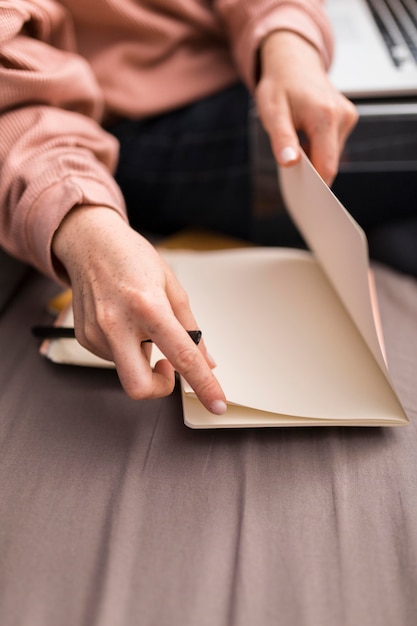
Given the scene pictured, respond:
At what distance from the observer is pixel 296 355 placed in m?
0.55

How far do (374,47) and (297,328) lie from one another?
0.51 metres

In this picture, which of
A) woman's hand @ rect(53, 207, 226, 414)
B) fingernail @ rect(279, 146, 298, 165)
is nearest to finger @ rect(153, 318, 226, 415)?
woman's hand @ rect(53, 207, 226, 414)

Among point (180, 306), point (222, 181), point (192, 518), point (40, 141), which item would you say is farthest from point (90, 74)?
point (192, 518)

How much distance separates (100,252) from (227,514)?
0.82ft

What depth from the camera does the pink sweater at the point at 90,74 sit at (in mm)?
583

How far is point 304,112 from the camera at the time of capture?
24.5 inches

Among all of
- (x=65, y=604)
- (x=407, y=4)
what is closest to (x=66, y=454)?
(x=65, y=604)

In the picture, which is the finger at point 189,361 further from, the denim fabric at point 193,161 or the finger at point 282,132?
the denim fabric at point 193,161

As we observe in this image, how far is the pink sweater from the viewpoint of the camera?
58cm

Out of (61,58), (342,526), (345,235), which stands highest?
(61,58)

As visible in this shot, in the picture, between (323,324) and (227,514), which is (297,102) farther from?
(227,514)

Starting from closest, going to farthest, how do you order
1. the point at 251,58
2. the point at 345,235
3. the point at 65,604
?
the point at 65,604, the point at 345,235, the point at 251,58

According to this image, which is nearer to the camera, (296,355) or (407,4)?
(296,355)

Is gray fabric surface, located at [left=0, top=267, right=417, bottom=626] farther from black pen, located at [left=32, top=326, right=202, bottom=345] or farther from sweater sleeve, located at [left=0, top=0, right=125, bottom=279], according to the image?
sweater sleeve, located at [left=0, top=0, right=125, bottom=279]
